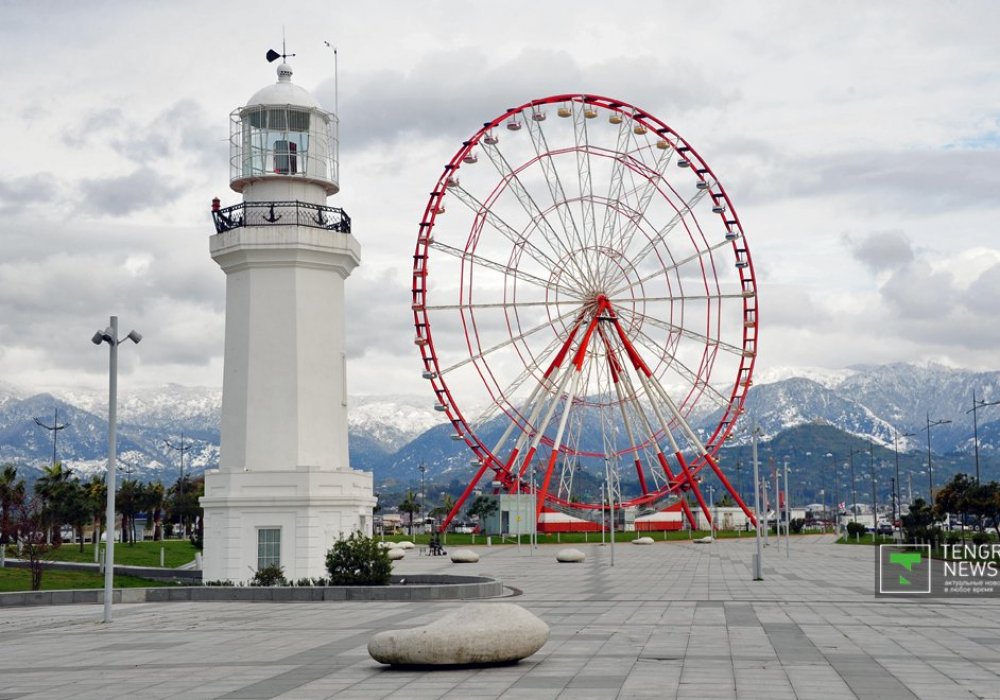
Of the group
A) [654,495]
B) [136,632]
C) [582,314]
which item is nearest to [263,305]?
[136,632]

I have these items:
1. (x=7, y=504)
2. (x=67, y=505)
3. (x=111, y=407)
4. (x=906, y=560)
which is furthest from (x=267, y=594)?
(x=67, y=505)

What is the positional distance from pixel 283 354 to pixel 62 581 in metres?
14.7

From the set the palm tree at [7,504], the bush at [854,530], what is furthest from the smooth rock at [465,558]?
the bush at [854,530]

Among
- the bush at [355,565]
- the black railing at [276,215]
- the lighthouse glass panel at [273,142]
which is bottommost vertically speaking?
the bush at [355,565]

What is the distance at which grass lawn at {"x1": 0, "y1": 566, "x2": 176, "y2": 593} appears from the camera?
4247 cm

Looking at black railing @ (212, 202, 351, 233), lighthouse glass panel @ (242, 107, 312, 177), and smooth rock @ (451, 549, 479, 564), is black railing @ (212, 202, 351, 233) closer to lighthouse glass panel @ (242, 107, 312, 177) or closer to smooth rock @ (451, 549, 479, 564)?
lighthouse glass panel @ (242, 107, 312, 177)

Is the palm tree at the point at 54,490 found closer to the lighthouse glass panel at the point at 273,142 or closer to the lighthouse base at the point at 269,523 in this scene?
the lighthouse base at the point at 269,523

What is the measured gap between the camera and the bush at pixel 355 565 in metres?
34.8

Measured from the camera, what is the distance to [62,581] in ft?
149

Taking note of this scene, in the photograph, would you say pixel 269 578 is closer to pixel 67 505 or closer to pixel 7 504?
pixel 7 504

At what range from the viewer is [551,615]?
92.1 ft

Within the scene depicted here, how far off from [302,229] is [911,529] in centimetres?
6397

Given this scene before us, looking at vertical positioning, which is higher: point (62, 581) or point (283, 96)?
point (283, 96)

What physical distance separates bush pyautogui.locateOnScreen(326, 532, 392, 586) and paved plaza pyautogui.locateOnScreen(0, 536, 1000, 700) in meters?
2.59
